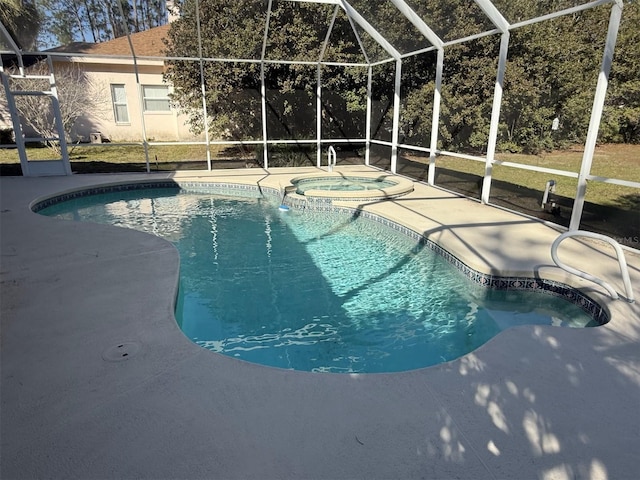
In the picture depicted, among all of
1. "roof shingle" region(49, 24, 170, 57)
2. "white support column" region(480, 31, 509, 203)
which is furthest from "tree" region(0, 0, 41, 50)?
"white support column" region(480, 31, 509, 203)

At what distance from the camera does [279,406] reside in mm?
2186

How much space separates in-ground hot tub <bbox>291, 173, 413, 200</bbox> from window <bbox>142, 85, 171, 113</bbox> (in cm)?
789

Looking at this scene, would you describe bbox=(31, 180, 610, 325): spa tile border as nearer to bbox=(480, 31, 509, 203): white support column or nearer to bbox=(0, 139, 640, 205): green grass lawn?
bbox=(0, 139, 640, 205): green grass lawn

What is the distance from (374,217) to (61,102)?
461 inches

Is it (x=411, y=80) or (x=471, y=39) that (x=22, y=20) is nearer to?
(x=471, y=39)

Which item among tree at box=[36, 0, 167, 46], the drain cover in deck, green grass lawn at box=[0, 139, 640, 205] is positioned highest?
tree at box=[36, 0, 167, 46]

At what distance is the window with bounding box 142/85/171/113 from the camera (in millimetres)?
14617

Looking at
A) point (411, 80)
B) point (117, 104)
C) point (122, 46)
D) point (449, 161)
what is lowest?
point (449, 161)

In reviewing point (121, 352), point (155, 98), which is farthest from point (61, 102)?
point (121, 352)

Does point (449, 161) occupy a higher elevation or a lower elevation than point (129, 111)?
lower

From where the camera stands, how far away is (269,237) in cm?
627

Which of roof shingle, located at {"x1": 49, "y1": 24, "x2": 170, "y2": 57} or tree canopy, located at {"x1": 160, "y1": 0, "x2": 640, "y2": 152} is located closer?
roof shingle, located at {"x1": 49, "y1": 24, "x2": 170, "y2": 57}

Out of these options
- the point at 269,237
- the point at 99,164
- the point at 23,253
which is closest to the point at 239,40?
the point at 99,164

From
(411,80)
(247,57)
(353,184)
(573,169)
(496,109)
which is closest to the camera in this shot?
(496,109)
